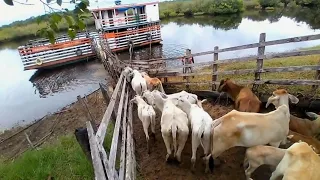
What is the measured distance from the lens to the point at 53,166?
5152mm

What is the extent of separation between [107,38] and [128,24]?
8.20 ft

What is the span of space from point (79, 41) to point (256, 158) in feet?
65.4

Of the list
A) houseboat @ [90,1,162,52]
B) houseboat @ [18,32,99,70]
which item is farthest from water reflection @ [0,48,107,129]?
houseboat @ [90,1,162,52]

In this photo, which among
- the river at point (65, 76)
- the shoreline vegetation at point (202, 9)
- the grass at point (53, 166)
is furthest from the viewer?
the shoreline vegetation at point (202, 9)

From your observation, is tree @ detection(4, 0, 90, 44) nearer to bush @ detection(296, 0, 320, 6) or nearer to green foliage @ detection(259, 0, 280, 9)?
bush @ detection(296, 0, 320, 6)

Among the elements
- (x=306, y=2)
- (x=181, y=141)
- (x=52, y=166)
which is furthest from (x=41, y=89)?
(x=306, y=2)

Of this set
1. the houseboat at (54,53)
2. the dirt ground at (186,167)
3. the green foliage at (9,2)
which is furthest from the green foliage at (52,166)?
the houseboat at (54,53)

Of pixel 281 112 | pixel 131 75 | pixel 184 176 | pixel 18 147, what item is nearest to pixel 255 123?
pixel 281 112

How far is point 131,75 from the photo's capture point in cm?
752

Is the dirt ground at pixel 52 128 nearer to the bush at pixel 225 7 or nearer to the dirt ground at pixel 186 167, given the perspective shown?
the dirt ground at pixel 186 167

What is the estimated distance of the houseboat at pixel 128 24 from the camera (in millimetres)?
22375

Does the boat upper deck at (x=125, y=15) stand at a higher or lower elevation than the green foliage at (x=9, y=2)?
lower

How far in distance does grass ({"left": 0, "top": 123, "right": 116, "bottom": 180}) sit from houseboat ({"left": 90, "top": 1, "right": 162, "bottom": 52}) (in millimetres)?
16617

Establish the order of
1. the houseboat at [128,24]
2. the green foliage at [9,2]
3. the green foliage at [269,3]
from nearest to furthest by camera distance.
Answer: the green foliage at [9,2]
the houseboat at [128,24]
the green foliage at [269,3]
